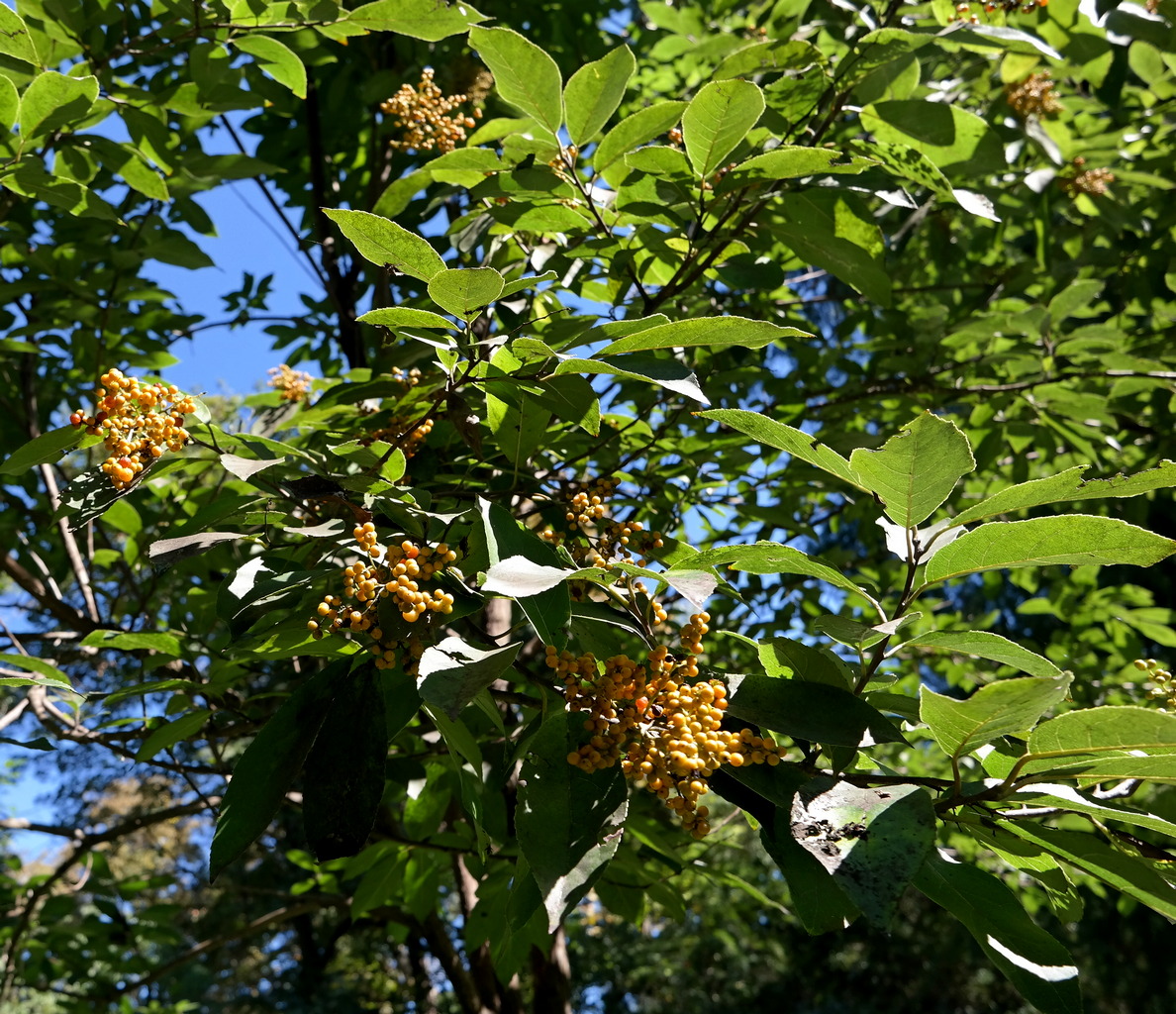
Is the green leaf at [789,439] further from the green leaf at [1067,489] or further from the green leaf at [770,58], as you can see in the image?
the green leaf at [770,58]

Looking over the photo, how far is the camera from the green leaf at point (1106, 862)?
2.82 ft

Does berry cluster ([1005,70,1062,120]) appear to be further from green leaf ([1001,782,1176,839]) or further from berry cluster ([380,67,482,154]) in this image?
green leaf ([1001,782,1176,839])

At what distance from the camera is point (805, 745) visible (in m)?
1.11

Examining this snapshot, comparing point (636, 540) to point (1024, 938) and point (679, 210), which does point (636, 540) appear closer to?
point (679, 210)

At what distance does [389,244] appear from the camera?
1062mm

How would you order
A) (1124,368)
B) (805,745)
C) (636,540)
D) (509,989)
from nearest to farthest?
(805,745), (636,540), (509,989), (1124,368)

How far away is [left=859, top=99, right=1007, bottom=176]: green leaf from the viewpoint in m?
1.65

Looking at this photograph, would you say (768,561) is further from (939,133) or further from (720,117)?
(939,133)

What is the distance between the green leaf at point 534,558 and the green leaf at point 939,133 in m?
1.09

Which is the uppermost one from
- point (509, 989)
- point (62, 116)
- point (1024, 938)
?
point (62, 116)

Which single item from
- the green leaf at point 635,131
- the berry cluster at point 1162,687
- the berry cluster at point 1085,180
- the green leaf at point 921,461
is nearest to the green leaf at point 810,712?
the green leaf at point 921,461

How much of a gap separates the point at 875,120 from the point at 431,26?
0.80 m

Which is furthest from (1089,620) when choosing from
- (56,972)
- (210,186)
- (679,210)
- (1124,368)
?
(56,972)

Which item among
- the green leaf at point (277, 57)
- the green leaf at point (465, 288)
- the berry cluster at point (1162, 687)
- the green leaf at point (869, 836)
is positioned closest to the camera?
the green leaf at point (869, 836)
